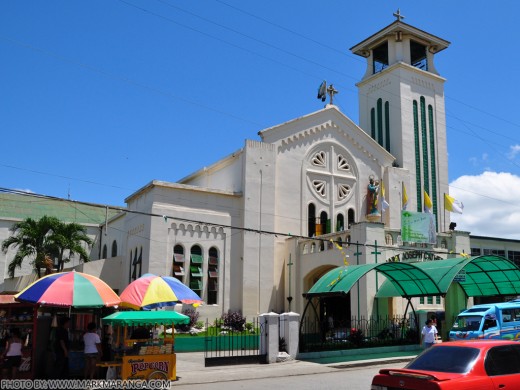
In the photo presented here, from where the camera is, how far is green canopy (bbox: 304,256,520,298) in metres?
21.1

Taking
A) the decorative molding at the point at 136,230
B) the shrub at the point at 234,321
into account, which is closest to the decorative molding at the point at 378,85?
the shrub at the point at 234,321

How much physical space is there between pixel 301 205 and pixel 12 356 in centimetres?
2053

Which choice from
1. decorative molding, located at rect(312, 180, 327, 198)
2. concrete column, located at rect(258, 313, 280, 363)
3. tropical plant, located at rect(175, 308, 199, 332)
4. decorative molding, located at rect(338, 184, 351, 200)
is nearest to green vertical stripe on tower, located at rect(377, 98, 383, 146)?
decorative molding, located at rect(338, 184, 351, 200)

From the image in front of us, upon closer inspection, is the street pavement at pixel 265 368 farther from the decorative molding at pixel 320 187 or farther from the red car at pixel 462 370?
the decorative molding at pixel 320 187

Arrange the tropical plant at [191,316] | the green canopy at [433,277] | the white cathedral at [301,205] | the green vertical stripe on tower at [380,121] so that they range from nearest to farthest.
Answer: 1. the green canopy at [433,277]
2. the tropical plant at [191,316]
3. the white cathedral at [301,205]
4. the green vertical stripe on tower at [380,121]

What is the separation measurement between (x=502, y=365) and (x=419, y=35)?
33.5 m

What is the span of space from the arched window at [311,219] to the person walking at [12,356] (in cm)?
2059

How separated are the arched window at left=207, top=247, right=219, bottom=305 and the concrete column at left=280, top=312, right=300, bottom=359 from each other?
9153 mm

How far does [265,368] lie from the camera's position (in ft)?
60.1

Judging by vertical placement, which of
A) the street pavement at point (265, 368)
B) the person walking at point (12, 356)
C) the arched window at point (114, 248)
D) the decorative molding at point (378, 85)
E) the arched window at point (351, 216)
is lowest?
the street pavement at point (265, 368)

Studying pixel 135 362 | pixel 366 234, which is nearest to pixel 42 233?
pixel 366 234

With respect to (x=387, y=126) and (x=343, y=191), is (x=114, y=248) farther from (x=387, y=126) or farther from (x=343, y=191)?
(x=387, y=126)

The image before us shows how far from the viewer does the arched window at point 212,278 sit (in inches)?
1133

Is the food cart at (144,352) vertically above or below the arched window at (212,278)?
below
